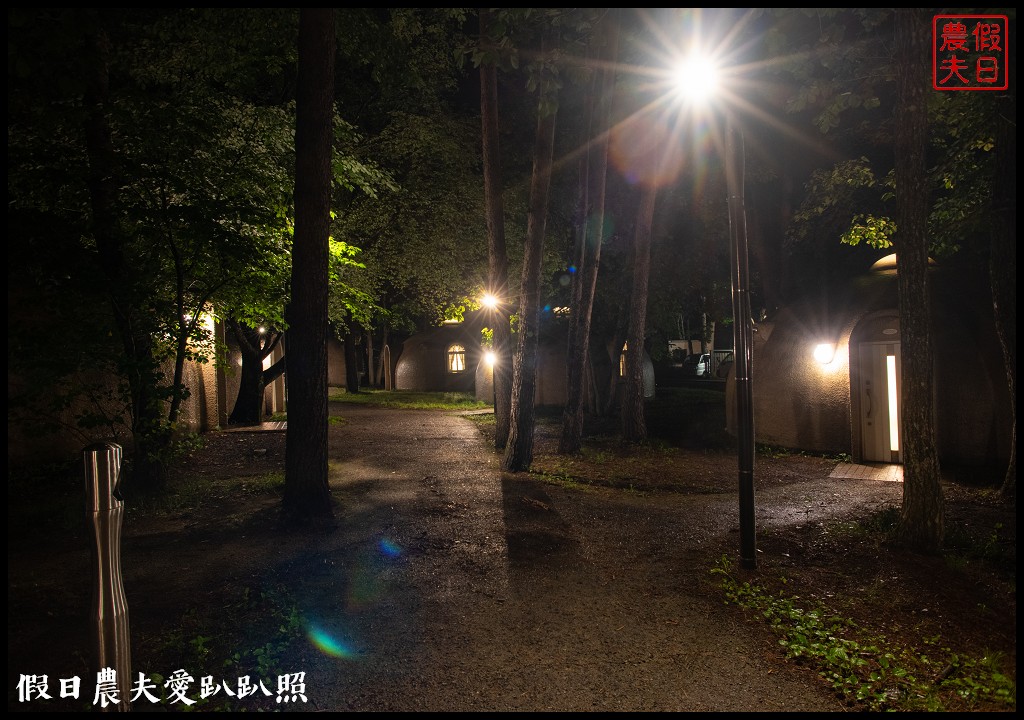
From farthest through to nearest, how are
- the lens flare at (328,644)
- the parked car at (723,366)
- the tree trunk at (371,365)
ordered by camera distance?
the parked car at (723,366)
the tree trunk at (371,365)
the lens flare at (328,644)

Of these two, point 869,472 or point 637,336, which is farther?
point 637,336

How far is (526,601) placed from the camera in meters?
5.85

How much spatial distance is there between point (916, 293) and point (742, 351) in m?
2.09

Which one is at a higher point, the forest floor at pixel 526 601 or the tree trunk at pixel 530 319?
the tree trunk at pixel 530 319

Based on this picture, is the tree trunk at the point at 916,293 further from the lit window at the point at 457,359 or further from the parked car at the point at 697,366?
the parked car at the point at 697,366

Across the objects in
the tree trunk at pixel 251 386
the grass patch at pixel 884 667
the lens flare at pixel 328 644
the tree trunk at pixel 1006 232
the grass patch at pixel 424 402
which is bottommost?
the grass patch at pixel 884 667

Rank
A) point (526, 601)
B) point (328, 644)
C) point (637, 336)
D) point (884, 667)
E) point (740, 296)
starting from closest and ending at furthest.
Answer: point (884, 667) → point (328, 644) → point (526, 601) → point (740, 296) → point (637, 336)

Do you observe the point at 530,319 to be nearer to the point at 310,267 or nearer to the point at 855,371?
the point at 310,267

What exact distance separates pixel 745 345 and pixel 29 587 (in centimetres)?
751

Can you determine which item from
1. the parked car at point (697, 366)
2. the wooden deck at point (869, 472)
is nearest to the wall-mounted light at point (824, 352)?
the wooden deck at point (869, 472)

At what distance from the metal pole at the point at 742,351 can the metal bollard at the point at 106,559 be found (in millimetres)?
5509

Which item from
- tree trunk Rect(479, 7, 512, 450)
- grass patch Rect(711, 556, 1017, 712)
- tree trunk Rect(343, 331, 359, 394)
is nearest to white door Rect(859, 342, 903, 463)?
tree trunk Rect(479, 7, 512, 450)

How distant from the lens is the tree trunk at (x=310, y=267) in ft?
26.2

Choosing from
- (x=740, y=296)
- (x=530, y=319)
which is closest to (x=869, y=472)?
(x=530, y=319)
